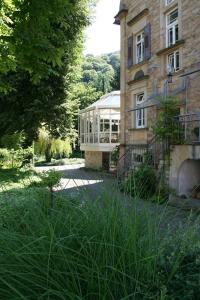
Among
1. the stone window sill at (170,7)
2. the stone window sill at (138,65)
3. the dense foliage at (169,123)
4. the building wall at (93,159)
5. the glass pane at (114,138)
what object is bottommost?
the building wall at (93,159)

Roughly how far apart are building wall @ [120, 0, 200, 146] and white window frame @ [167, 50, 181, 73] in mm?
166

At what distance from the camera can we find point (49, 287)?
2.55 metres

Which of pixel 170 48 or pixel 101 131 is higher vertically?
pixel 170 48

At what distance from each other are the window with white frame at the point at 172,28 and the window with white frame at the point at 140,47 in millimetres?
2474

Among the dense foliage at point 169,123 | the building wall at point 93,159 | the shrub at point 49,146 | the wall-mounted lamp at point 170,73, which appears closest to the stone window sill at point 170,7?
the wall-mounted lamp at point 170,73

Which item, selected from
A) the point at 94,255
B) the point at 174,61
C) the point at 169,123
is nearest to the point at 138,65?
the point at 174,61

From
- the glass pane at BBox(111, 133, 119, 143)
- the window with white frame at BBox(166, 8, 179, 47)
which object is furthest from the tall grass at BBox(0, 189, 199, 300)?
the glass pane at BBox(111, 133, 119, 143)

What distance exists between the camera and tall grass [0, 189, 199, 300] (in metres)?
2.59

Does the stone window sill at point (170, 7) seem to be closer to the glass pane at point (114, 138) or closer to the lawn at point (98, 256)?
the glass pane at point (114, 138)

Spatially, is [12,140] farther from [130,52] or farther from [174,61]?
[174,61]

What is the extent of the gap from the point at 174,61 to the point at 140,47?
Result: 12.9ft

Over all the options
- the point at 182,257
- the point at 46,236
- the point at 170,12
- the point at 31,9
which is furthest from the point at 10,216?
the point at 170,12

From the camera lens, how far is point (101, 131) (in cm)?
2972

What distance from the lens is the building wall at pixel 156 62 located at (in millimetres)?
15281
